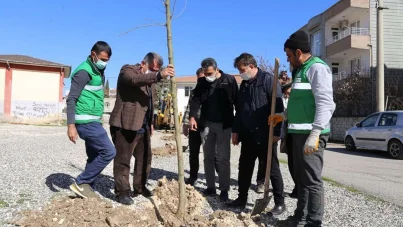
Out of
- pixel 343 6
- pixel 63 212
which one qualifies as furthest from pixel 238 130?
pixel 343 6

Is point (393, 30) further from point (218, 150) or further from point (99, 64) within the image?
point (99, 64)

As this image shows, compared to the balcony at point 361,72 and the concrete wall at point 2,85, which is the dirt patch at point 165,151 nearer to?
the balcony at point 361,72

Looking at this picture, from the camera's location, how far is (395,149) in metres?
12.9

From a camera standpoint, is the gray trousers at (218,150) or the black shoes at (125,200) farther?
→ the gray trousers at (218,150)

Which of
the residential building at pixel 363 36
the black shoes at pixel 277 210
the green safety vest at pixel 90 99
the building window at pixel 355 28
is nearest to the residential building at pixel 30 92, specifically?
the residential building at pixel 363 36

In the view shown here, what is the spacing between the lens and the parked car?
42.2ft

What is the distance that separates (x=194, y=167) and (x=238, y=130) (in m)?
1.58

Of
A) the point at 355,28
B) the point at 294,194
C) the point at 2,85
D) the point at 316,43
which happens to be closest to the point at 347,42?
the point at 355,28

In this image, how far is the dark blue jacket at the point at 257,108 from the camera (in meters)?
4.66

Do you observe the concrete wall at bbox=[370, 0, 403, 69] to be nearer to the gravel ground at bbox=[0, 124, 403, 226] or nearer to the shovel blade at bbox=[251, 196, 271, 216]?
the gravel ground at bbox=[0, 124, 403, 226]

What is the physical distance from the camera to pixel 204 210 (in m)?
4.57

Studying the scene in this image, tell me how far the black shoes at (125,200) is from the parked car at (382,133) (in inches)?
444

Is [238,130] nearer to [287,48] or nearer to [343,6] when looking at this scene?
[287,48]

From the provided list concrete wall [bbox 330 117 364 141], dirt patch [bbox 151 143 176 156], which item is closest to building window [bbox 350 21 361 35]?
concrete wall [bbox 330 117 364 141]
